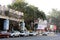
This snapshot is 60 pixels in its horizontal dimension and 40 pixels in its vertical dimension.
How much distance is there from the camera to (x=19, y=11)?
63.6 meters

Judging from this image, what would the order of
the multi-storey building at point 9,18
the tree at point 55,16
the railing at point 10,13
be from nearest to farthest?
the multi-storey building at point 9,18 < the railing at point 10,13 < the tree at point 55,16

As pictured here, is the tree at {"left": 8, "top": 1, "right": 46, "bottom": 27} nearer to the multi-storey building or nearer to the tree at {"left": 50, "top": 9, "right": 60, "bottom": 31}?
the multi-storey building

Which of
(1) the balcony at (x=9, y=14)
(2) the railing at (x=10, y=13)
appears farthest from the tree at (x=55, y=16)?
(2) the railing at (x=10, y=13)

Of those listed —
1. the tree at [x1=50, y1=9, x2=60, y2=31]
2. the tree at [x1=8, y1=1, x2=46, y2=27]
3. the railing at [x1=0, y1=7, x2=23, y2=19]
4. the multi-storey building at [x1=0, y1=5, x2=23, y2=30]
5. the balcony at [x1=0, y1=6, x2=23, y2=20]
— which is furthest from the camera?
the tree at [x1=50, y1=9, x2=60, y2=31]

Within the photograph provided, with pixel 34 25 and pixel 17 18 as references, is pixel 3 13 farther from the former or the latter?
pixel 34 25

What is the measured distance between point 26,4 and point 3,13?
15353mm

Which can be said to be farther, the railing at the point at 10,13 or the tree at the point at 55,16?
the tree at the point at 55,16

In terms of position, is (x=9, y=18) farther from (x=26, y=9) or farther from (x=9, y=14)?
(x=26, y=9)

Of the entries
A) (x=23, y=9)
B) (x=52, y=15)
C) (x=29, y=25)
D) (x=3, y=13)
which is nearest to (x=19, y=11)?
(x=23, y=9)

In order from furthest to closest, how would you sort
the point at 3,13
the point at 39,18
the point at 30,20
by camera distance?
the point at 39,18 → the point at 30,20 → the point at 3,13

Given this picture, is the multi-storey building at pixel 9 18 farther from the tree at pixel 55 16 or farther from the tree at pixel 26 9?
the tree at pixel 55 16

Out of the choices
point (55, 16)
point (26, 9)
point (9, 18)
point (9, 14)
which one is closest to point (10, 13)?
point (9, 14)

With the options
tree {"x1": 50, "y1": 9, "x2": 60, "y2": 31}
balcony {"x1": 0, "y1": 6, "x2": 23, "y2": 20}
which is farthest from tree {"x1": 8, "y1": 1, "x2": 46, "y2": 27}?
tree {"x1": 50, "y1": 9, "x2": 60, "y2": 31}

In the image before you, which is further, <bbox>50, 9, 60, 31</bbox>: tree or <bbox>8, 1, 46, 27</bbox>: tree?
<bbox>50, 9, 60, 31</bbox>: tree
